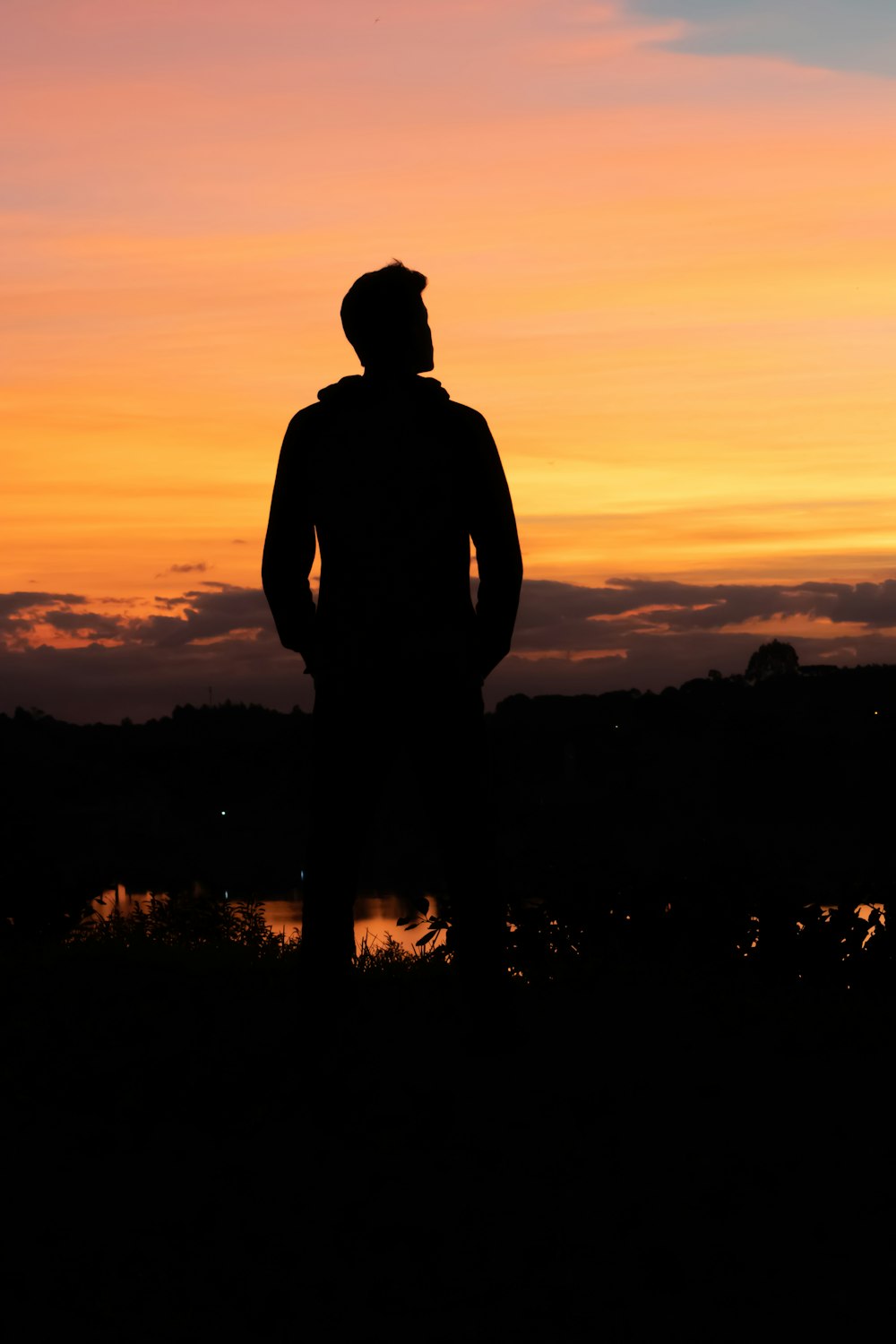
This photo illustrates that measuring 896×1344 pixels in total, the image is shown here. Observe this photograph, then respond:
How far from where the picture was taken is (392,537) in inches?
209

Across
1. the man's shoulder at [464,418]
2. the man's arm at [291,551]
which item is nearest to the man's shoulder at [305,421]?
the man's arm at [291,551]

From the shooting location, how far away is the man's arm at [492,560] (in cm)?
538

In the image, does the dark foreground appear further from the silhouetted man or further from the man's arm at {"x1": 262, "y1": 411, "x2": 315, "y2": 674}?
the man's arm at {"x1": 262, "y1": 411, "x2": 315, "y2": 674}

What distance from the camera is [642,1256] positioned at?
380cm

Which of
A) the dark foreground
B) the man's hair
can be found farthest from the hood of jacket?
the dark foreground

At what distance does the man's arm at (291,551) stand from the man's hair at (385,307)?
1.38 feet

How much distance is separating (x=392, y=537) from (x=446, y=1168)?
7.44 ft

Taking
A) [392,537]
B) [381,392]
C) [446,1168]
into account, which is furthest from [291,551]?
[446,1168]

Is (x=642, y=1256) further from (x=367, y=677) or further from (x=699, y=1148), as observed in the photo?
(x=367, y=677)

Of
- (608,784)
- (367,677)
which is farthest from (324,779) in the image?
(608,784)

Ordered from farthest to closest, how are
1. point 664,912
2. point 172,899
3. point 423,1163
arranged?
point 172,899 < point 664,912 < point 423,1163

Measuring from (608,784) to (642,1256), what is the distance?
70.0 meters

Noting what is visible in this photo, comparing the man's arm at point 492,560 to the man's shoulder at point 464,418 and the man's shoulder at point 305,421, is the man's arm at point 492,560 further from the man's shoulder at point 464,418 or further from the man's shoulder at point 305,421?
the man's shoulder at point 305,421

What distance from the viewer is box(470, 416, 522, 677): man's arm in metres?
5.38
